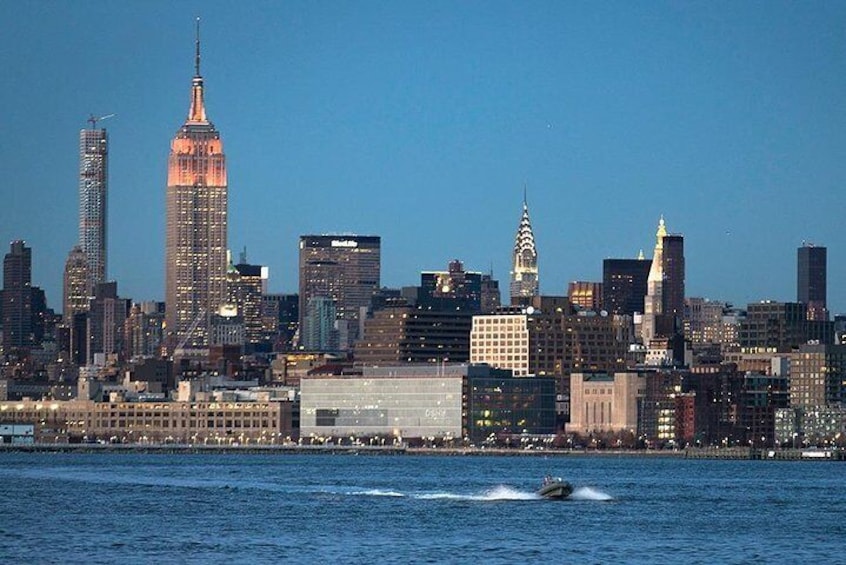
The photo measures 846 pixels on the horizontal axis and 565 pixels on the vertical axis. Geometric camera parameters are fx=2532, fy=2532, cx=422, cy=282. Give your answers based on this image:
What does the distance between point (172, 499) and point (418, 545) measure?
3929 centimetres

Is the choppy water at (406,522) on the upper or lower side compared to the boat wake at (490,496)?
lower

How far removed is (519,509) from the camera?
438 feet

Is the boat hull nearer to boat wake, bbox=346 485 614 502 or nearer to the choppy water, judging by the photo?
boat wake, bbox=346 485 614 502

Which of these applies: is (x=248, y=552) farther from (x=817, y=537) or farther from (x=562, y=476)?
(x=562, y=476)

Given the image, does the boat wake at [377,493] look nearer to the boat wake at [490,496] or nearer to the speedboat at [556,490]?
the boat wake at [490,496]

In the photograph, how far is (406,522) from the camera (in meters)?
123

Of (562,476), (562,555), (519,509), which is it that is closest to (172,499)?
(519,509)

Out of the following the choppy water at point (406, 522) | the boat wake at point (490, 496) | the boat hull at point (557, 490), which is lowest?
the choppy water at point (406, 522)

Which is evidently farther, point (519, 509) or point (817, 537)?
point (519, 509)


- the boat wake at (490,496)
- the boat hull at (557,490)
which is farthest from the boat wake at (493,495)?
the boat hull at (557,490)

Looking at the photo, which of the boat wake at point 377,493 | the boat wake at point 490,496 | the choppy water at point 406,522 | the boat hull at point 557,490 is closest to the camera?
the choppy water at point 406,522

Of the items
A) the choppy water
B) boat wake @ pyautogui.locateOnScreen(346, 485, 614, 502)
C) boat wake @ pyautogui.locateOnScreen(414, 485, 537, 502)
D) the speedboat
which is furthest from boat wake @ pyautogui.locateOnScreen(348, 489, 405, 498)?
the speedboat

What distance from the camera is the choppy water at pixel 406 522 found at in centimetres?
10456

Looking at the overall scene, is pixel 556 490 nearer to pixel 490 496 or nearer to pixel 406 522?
pixel 490 496
